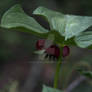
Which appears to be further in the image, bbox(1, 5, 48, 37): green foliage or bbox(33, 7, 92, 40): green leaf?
bbox(33, 7, 92, 40): green leaf

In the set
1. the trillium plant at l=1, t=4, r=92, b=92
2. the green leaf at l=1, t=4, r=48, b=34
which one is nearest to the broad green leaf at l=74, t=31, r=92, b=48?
the trillium plant at l=1, t=4, r=92, b=92

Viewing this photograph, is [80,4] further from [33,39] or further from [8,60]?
[8,60]

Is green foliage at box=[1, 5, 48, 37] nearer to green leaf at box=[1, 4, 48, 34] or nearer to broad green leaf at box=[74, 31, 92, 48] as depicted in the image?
green leaf at box=[1, 4, 48, 34]

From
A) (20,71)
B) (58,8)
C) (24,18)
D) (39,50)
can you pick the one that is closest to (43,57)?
(39,50)

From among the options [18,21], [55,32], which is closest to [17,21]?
[18,21]

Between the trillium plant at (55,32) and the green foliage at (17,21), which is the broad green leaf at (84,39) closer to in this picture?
the trillium plant at (55,32)

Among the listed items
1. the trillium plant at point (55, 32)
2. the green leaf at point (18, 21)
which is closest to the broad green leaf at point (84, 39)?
the trillium plant at point (55, 32)

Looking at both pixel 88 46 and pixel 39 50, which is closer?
pixel 88 46
